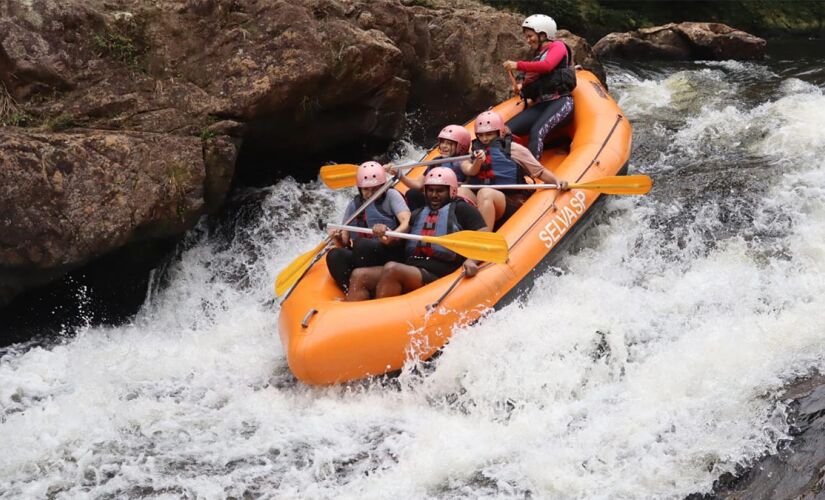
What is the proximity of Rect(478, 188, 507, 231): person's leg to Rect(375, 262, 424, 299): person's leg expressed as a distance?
744mm

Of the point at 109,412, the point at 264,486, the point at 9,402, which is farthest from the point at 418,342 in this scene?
the point at 9,402

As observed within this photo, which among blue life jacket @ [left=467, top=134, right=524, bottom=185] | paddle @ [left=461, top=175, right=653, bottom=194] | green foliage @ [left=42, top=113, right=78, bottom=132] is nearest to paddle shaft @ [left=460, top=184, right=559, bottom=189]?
paddle @ [left=461, top=175, right=653, bottom=194]

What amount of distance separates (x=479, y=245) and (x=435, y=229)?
0.35m

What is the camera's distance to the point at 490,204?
19.4 ft

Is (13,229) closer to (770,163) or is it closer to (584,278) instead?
(584,278)

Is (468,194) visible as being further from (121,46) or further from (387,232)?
(121,46)

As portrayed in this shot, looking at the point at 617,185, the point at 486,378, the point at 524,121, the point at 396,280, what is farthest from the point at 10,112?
the point at 617,185

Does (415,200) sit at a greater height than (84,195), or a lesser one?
lesser

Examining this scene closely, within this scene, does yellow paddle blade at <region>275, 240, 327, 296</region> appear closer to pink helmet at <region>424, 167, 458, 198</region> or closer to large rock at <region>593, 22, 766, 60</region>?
pink helmet at <region>424, 167, 458, 198</region>

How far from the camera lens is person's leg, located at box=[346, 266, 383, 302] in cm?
540

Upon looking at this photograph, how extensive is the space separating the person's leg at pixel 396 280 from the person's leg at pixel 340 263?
0.26 m

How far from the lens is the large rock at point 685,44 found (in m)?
11.2

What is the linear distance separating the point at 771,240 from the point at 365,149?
342cm

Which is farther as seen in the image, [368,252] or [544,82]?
[544,82]
